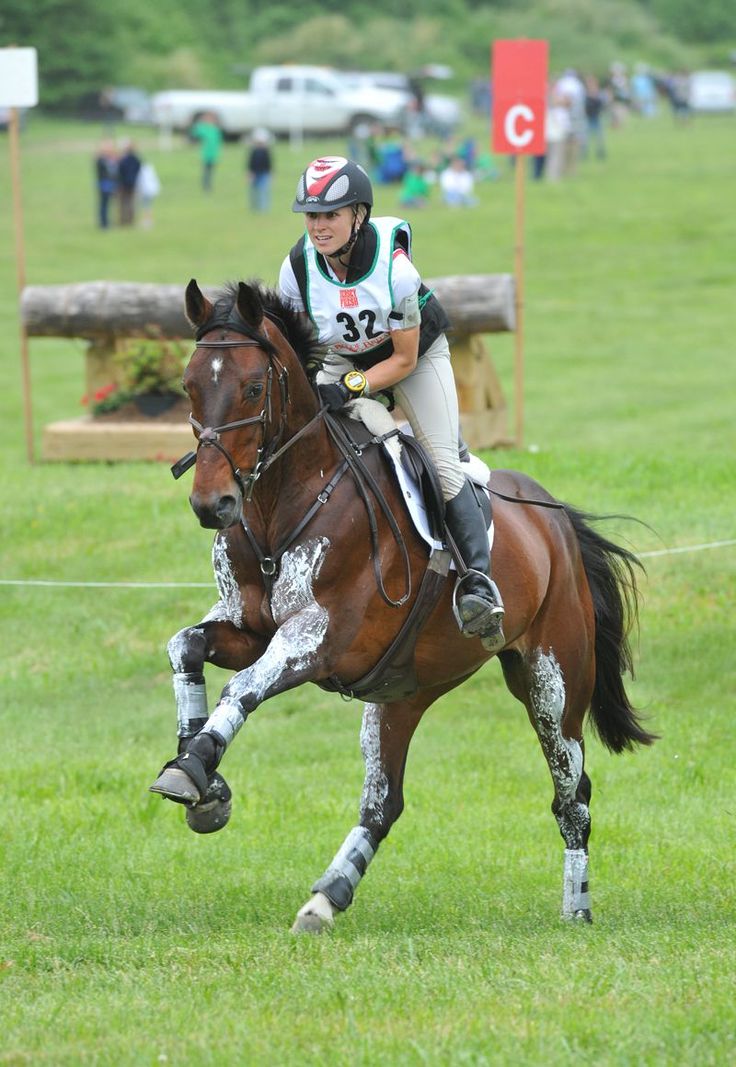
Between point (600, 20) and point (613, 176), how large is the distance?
38.2 metres

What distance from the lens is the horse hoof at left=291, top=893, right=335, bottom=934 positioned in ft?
22.0

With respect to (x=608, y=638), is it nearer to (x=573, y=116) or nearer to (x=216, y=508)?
(x=216, y=508)

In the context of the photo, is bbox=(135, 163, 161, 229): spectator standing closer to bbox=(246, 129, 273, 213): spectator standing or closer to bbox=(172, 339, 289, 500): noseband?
bbox=(246, 129, 273, 213): spectator standing

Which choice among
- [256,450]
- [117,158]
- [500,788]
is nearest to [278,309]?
[256,450]

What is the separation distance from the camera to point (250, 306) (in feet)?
19.7

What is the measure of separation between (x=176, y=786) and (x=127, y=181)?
115ft

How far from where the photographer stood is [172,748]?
10.7 meters

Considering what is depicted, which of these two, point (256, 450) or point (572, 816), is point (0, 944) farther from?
point (572, 816)

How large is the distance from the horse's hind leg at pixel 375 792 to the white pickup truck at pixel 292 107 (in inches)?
1882

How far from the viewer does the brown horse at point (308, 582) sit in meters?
5.84

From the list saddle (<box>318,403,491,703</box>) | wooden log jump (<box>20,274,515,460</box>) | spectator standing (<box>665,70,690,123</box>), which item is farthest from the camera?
spectator standing (<box>665,70,690,123</box>)

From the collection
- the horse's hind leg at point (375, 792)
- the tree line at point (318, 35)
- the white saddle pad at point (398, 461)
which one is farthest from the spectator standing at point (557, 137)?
the white saddle pad at point (398, 461)

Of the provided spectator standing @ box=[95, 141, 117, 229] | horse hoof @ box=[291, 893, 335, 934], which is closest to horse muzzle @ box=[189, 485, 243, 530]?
horse hoof @ box=[291, 893, 335, 934]

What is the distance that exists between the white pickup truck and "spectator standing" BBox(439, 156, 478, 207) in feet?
44.0
